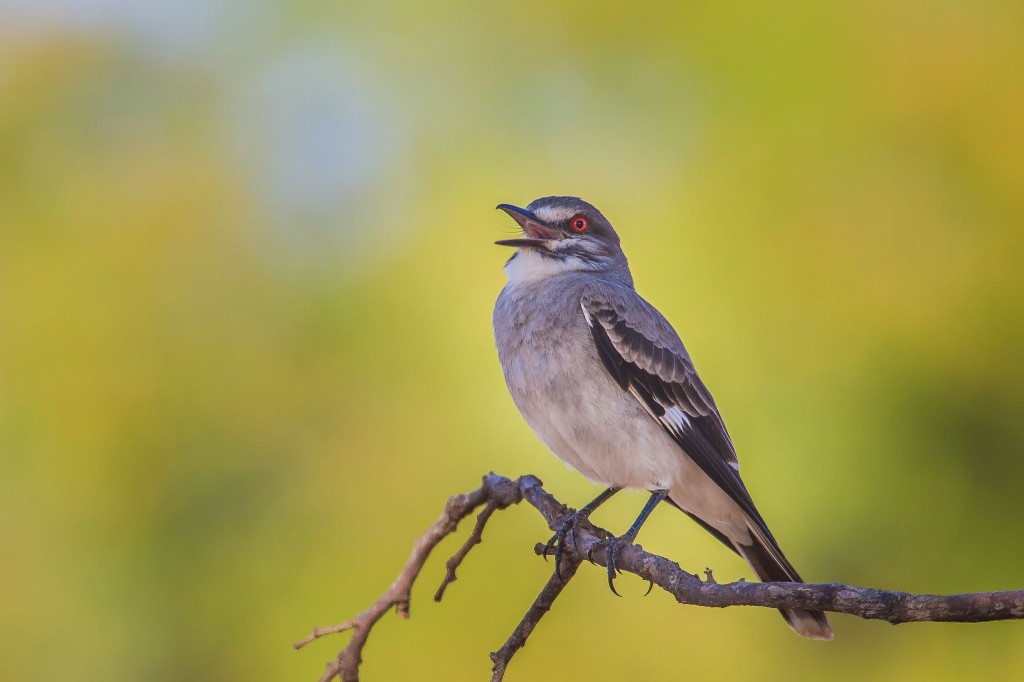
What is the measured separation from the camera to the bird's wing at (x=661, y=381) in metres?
4.94

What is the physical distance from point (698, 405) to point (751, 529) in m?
0.63

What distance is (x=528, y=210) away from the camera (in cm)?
560

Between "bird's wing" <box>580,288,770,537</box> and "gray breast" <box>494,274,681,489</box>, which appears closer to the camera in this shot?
"gray breast" <box>494,274,681,489</box>

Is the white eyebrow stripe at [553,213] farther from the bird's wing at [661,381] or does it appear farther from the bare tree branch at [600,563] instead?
the bare tree branch at [600,563]

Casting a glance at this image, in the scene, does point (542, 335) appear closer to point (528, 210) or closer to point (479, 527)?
point (528, 210)

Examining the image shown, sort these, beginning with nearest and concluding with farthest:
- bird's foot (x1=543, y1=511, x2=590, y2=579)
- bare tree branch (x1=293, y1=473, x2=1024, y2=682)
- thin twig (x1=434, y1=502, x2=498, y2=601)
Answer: bare tree branch (x1=293, y1=473, x2=1024, y2=682) → thin twig (x1=434, y1=502, x2=498, y2=601) → bird's foot (x1=543, y1=511, x2=590, y2=579)

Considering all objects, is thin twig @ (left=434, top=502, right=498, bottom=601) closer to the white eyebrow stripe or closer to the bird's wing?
the bird's wing

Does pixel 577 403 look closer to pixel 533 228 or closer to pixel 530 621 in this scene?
pixel 533 228

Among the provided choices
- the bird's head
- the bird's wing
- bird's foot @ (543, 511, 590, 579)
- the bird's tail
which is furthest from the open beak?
the bird's tail

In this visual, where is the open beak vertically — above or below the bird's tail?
above

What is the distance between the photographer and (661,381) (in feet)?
16.6

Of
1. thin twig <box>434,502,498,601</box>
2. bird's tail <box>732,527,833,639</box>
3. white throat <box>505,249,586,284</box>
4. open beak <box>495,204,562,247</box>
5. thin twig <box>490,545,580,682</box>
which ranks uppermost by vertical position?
open beak <box>495,204,562,247</box>

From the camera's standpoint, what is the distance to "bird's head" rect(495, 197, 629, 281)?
17.8 ft

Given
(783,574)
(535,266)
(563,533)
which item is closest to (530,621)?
(563,533)
